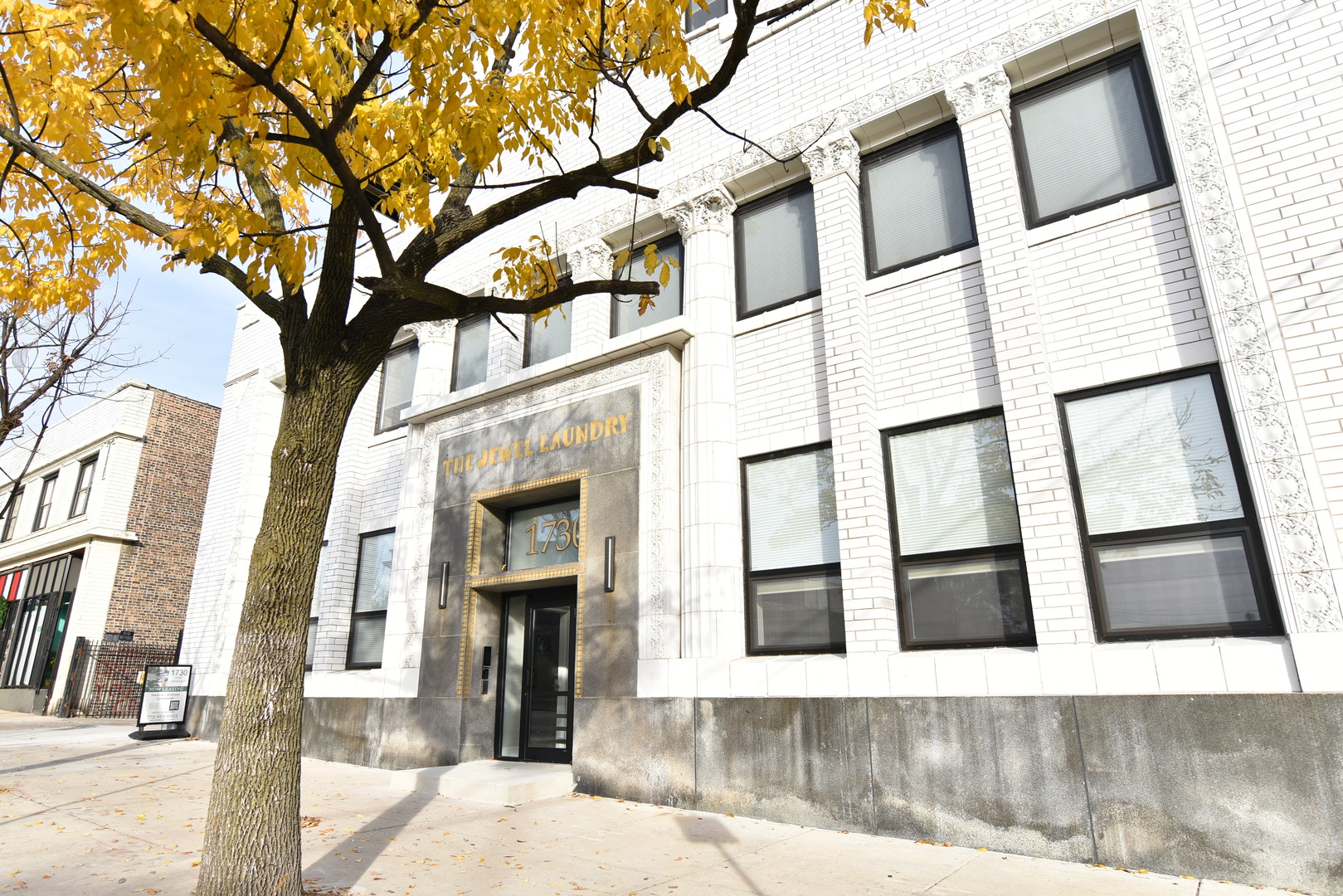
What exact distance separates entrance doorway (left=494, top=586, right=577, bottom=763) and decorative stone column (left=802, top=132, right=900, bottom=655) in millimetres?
4527

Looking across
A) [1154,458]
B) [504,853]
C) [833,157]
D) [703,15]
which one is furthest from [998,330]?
[703,15]

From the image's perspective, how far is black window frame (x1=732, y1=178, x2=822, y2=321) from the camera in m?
10.7

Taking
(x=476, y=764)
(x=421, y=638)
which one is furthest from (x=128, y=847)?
(x=421, y=638)

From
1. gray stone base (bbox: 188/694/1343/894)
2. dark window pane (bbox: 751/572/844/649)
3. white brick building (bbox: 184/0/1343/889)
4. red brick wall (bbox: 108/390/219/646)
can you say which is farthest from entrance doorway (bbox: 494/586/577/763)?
red brick wall (bbox: 108/390/219/646)

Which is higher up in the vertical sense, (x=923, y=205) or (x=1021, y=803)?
(x=923, y=205)

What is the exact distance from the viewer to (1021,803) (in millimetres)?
7004

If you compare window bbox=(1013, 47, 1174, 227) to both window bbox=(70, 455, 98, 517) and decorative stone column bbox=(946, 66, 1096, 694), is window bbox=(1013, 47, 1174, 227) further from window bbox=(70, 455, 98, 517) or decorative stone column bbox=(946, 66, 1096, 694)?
window bbox=(70, 455, 98, 517)

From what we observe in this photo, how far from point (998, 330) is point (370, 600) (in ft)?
39.6

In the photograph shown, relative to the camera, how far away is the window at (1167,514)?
707 cm

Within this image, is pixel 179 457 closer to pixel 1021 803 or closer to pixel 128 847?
pixel 128 847

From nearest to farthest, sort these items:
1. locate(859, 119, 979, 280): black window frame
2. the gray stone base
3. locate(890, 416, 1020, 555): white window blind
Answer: the gray stone base → locate(890, 416, 1020, 555): white window blind → locate(859, 119, 979, 280): black window frame

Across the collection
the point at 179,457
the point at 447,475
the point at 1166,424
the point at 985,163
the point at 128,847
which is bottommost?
the point at 128,847

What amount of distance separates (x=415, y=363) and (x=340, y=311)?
10934mm

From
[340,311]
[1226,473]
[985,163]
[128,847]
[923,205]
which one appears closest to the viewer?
[340,311]
